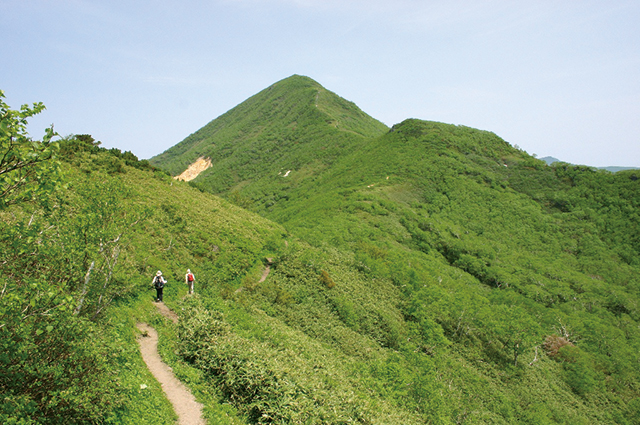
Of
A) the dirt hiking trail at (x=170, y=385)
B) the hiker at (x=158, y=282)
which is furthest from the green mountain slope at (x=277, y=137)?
the dirt hiking trail at (x=170, y=385)

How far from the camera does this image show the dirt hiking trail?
10.3 meters

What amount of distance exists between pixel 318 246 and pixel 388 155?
49606mm

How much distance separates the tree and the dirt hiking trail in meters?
7.50

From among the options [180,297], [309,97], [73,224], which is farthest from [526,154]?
[73,224]

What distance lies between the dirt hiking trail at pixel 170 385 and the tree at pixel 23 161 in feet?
24.6

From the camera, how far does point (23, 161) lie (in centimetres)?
629

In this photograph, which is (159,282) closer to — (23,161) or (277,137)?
(23,161)

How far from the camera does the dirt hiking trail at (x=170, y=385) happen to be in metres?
10.3

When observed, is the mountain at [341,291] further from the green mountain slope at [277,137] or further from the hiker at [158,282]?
the green mountain slope at [277,137]

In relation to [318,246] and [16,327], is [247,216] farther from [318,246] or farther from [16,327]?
[16,327]

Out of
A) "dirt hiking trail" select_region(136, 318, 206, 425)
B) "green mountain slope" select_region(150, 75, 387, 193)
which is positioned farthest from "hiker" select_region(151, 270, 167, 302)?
"green mountain slope" select_region(150, 75, 387, 193)

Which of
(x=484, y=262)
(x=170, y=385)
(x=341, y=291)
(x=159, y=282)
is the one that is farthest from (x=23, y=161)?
(x=484, y=262)

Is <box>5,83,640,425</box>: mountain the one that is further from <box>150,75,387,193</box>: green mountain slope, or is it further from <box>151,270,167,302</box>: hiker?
<box>150,75,387,193</box>: green mountain slope

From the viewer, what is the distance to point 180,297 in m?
18.6
